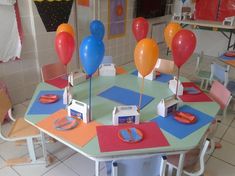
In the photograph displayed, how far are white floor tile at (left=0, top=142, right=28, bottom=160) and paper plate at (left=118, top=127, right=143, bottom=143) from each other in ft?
4.41

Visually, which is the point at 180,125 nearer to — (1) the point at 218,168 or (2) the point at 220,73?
(1) the point at 218,168

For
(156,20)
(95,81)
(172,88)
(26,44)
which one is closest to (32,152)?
(95,81)

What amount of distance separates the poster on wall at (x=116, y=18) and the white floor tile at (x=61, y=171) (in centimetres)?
278

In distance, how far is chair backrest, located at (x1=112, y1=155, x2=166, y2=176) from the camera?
1283 millimetres

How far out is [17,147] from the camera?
246 centimetres

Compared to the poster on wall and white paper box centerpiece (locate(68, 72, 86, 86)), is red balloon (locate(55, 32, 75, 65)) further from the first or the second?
the poster on wall

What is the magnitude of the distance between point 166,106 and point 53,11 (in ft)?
7.66

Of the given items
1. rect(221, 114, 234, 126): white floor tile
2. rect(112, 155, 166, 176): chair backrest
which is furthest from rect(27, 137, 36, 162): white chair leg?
rect(221, 114, 234, 126): white floor tile

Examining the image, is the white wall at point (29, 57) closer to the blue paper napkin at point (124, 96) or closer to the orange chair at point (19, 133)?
the orange chair at point (19, 133)

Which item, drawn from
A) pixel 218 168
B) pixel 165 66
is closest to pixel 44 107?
pixel 165 66

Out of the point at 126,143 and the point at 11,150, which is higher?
the point at 126,143

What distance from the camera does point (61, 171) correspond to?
84.7 inches

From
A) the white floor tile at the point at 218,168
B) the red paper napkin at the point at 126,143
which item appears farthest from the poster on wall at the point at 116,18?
the red paper napkin at the point at 126,143

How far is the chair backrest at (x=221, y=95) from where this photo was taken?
204 cm
